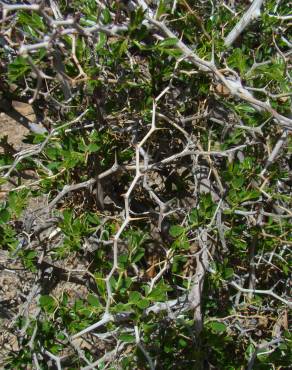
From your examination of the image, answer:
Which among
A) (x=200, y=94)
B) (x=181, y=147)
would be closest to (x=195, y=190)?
(x=181, y=147)

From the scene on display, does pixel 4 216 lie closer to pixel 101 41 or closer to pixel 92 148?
pixel 92 148

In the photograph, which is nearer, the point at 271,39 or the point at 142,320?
the point at 142,320

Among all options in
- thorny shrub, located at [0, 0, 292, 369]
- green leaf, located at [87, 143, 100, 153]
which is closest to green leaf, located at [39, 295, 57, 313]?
thorny shrub, located at [0, 0, 292, 369]

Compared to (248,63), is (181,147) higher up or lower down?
lower down

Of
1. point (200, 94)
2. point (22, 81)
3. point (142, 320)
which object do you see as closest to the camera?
point (142, 320)

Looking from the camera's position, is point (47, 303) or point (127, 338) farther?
point (47, 303)

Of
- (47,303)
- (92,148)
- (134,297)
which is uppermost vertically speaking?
(92,148)

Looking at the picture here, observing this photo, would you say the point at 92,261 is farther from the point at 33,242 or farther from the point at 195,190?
the point at 195,190

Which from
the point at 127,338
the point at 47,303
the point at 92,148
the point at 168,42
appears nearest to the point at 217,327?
the point at 127,338
